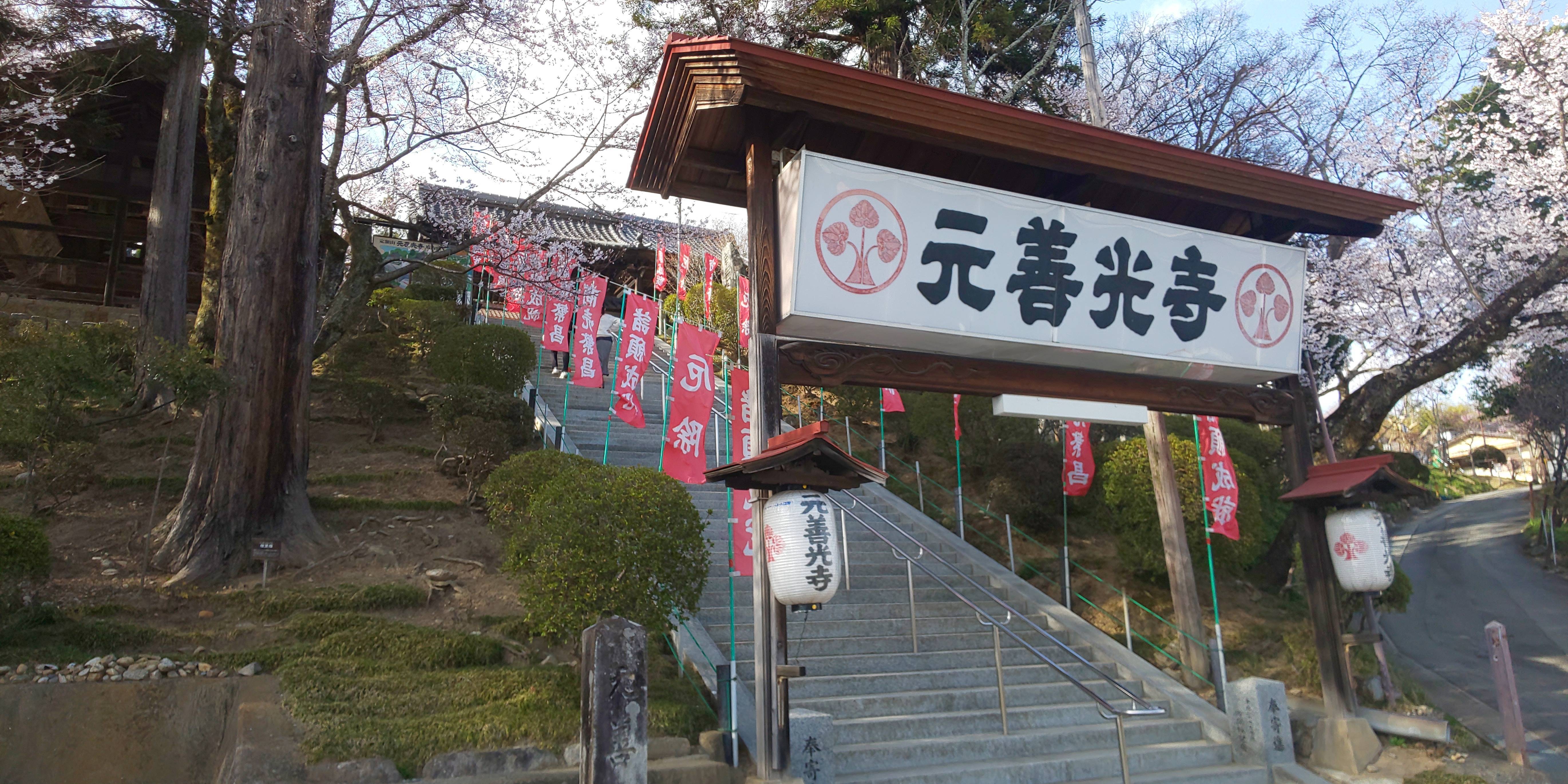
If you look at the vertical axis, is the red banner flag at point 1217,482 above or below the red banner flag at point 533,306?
below

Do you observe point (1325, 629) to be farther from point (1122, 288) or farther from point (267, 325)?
point (267, 325)

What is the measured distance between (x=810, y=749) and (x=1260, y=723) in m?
4.49

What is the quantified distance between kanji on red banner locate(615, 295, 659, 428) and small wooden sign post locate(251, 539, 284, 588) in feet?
13.0

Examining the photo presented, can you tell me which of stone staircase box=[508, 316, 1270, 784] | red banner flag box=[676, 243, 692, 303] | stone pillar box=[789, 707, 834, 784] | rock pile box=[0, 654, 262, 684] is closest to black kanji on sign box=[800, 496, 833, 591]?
stone pillar box=[789, 707, 834, 784]

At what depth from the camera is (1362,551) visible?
7.52 m

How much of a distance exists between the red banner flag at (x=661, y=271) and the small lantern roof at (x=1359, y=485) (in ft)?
57.1

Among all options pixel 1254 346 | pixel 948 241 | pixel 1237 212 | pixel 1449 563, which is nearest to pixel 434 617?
pixel 948 241

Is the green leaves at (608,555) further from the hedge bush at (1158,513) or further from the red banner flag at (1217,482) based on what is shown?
the red banner flag at (1217,482)

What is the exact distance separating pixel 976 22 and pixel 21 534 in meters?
16.5

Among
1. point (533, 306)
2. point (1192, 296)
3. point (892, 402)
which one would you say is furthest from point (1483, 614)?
point (533, 306)

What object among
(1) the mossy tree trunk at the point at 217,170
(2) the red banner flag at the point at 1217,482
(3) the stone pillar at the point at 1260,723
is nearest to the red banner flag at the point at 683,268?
(1) the mossy tree trunk at the point at 217,170

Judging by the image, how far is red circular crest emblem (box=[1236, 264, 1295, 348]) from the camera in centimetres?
796

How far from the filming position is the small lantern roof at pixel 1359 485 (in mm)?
7496

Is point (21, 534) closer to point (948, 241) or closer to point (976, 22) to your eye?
point (948, 241)
